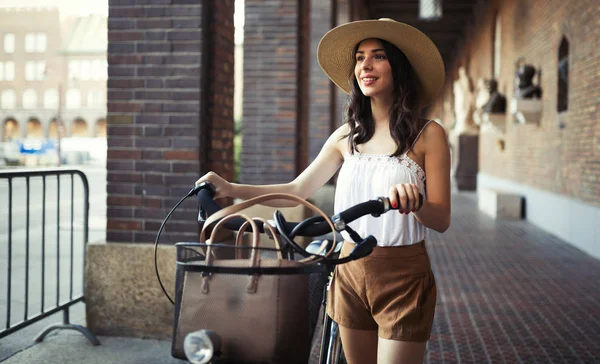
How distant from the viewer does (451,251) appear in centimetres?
946

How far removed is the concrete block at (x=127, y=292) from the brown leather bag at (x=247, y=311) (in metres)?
3.23

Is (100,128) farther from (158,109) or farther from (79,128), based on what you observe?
(158,109)

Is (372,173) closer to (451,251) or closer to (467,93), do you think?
(451,251)

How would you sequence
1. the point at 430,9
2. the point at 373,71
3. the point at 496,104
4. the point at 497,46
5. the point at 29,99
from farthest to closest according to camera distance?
the point at 29,99, the point at 430,9, the point at 497,46, the point at 496,104, the point at 373,71

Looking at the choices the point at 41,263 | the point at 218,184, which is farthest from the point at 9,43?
the point at 218,184

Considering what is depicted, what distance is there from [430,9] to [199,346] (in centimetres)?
2412

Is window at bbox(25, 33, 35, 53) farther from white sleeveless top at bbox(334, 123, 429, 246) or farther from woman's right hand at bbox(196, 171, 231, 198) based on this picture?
white sleeveless top at bbox(334, 123, 429, 246)

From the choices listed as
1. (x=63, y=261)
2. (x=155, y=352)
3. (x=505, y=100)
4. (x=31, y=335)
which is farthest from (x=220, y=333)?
(x=505, y=100)

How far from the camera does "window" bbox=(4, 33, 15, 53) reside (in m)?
70.9

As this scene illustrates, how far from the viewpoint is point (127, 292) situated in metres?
4.86

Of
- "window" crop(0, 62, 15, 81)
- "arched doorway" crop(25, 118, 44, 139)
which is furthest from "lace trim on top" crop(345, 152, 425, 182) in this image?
"window" crop(0, 62, 15, 81)

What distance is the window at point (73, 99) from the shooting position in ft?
237

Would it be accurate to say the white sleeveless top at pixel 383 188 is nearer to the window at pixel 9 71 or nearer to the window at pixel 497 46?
the window at pixel 497 46

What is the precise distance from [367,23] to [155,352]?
299 cm
